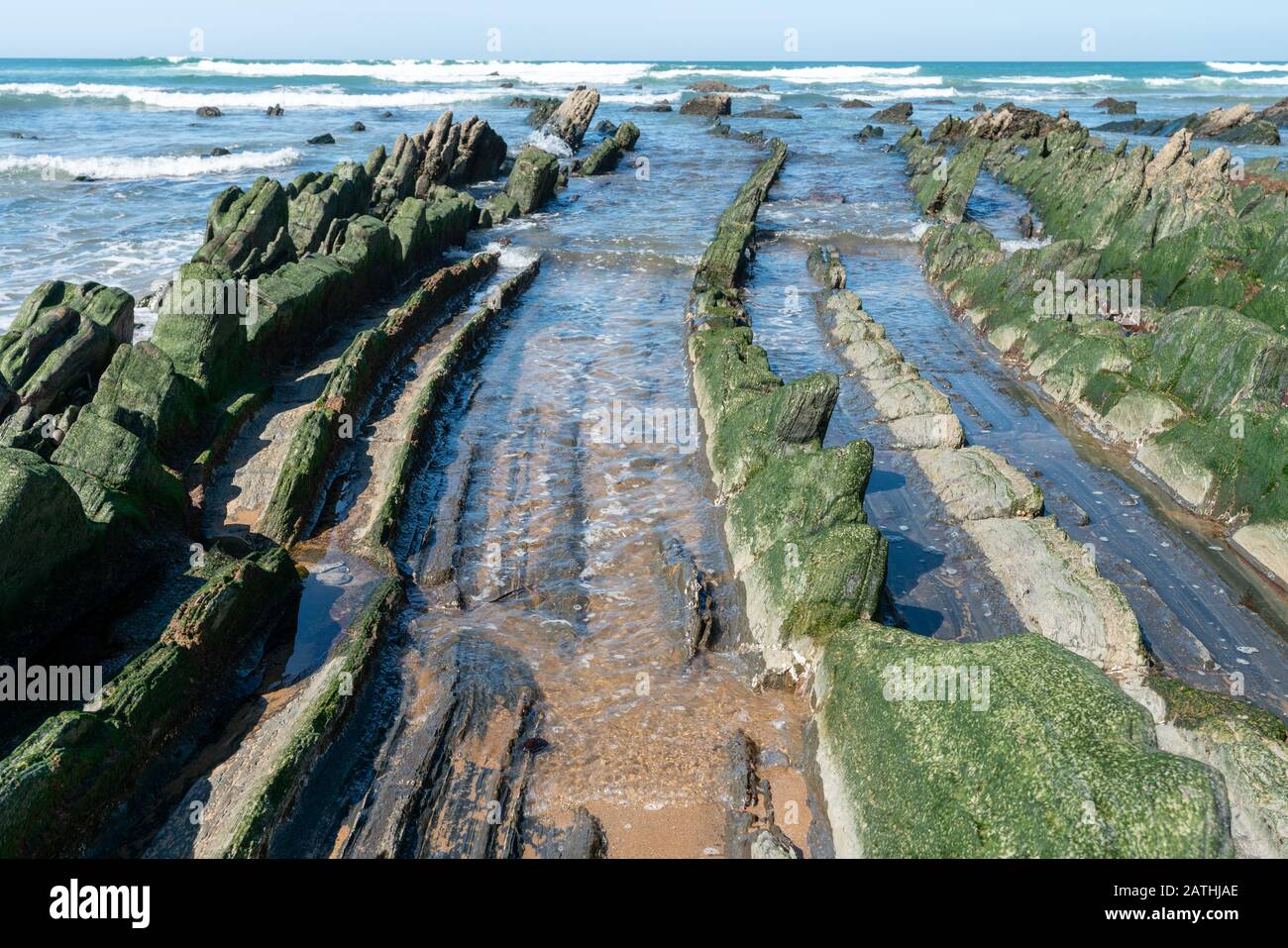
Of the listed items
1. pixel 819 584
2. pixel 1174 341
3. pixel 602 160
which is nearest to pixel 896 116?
pixel 602 160

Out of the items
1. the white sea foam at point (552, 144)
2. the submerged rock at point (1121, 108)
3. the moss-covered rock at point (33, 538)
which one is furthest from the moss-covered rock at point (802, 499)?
the submerged rock at point (1121, 108)

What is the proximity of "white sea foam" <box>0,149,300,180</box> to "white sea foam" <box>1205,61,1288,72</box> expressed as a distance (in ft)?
452

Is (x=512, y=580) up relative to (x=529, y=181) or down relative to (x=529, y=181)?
down

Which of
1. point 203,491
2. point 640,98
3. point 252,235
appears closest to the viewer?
point 203,491

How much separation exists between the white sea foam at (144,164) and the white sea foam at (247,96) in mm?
32502

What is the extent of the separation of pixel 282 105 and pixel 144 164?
36680 millimetres

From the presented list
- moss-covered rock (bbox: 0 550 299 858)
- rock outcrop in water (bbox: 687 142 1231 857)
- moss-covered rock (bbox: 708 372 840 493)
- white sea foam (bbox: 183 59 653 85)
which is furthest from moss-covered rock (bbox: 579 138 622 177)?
white sea foam (bbox: 183 59 653 85)

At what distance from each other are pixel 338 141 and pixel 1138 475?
50.9 m

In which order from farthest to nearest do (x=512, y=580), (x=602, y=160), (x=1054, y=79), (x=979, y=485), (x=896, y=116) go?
(x=1054, y=79)
(x=896, y=116)
(x=602, y=160)
(x=979, y=485)
(x=512, y=580)

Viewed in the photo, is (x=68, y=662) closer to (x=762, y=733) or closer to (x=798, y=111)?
(x=762, y=733)

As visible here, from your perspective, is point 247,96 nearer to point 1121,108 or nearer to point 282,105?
point 282,105

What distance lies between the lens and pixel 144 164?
133ft

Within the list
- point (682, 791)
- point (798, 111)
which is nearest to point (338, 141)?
point (798, 111)

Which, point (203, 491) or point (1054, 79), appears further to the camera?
point (1054, 79)
